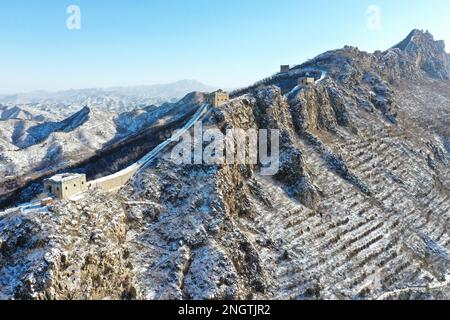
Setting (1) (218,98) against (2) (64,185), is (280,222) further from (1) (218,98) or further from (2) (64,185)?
(2) (64,185)

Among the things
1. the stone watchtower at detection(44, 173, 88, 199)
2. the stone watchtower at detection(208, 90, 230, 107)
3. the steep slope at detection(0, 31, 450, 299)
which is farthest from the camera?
the stone watchtower at detection(208, 90, 230, 107)

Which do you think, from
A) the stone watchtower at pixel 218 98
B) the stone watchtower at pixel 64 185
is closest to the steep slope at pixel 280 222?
the stone watchtower at pixel 64 185

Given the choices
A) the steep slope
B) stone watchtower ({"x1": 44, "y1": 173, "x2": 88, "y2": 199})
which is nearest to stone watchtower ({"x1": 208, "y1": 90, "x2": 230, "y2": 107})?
the steep slope

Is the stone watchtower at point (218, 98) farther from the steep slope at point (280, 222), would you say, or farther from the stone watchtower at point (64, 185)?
the stone watchtower at point (64, 185)

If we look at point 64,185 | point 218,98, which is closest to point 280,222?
point 218,98

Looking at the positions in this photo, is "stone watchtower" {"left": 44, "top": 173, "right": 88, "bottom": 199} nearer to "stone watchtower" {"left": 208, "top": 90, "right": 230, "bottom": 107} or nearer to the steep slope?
the steep slope

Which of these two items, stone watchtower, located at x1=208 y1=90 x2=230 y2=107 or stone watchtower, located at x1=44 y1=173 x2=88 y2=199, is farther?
stone watchtower, located at x1=208 y1=90 x2=230 y2=107

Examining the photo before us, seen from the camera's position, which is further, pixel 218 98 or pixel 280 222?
pixel 218 98

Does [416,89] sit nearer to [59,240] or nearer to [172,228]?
[172,228]
